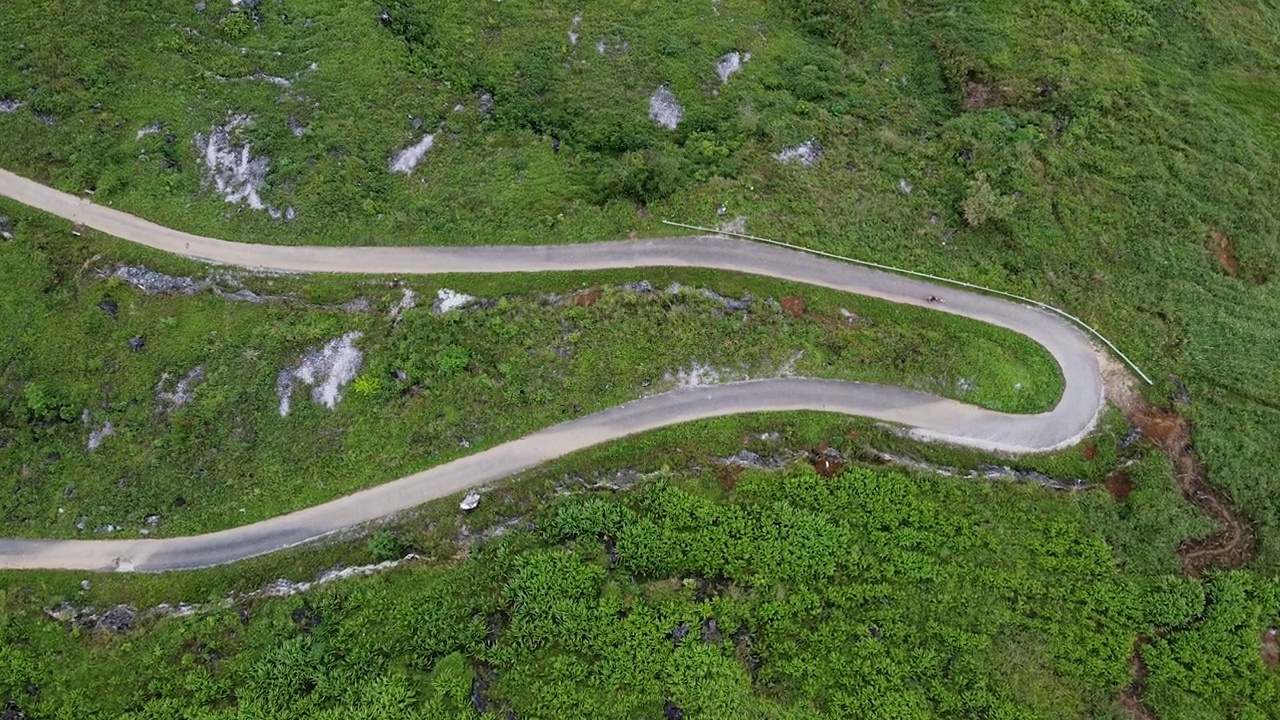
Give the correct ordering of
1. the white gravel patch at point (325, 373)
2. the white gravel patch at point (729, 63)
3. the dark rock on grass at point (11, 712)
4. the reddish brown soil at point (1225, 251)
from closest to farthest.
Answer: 1. the dark rock on grass at point (11, 712)
2. the white gravel patch at point (325, 373)
3. the reddish brown soil at point (1225, 251)
4. the white gravel patch at point (729, 63)

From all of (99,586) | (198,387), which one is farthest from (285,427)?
(99,586)

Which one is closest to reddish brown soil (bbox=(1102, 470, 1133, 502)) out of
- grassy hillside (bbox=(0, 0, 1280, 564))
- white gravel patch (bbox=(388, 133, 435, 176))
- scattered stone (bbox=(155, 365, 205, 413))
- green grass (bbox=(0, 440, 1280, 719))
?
green grass (bbox=(0, 440, 1280, 719))

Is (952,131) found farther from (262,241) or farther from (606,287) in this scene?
(262,241)

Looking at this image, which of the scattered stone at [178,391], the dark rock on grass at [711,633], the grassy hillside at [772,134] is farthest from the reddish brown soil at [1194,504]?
the scattered stone at [178,391]

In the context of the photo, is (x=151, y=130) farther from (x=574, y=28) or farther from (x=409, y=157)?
(x=574, y=28)

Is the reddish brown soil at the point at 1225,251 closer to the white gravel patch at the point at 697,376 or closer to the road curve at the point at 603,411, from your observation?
the road curve at the point at 603,411

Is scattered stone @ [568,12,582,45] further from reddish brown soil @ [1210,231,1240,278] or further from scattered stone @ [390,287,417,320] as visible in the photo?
reddish brown soil @ [1210,231,1240,278]

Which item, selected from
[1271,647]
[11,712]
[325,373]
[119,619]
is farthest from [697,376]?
[11,712]
